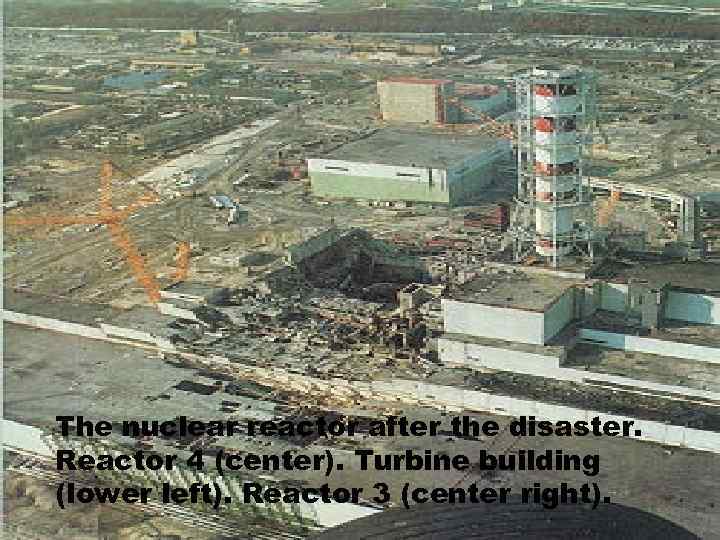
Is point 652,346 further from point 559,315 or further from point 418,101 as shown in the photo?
point 418,101

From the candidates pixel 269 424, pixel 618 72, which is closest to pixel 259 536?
pixel 269 424

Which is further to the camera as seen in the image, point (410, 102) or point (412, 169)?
point (410, 102)

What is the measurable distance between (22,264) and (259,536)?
36.9 meters

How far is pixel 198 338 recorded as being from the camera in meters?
52.3

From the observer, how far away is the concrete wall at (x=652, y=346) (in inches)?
1754

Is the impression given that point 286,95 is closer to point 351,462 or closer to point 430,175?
point 430,175

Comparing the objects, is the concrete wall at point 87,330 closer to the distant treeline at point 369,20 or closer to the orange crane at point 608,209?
the orange crane at point 608,209

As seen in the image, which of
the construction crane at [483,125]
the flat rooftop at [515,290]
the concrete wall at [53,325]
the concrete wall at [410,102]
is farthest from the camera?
the concrete wall at [410,102]

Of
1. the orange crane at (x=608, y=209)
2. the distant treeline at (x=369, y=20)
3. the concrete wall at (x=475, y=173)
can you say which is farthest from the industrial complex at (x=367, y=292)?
the distant treeline at (x=369, y=20)

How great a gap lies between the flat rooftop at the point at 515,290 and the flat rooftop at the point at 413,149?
2373 cm

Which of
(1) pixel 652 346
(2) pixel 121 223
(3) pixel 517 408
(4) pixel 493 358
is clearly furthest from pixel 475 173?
(3) pixel 517 408

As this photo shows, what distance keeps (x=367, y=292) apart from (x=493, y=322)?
13.8 meters

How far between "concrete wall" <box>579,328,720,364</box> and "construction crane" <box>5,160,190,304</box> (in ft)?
87.1

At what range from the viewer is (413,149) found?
3091 inches
